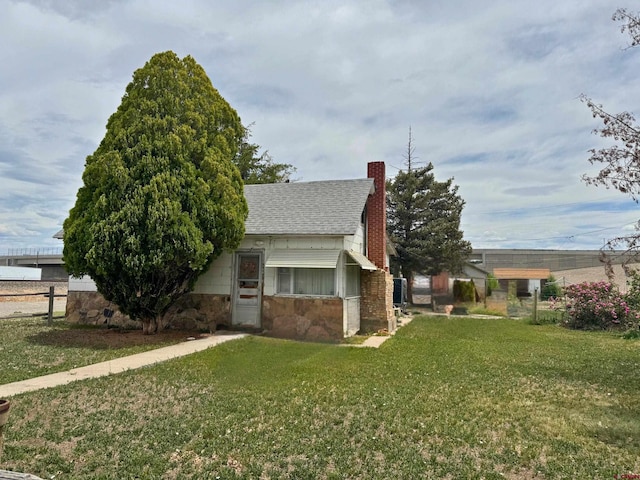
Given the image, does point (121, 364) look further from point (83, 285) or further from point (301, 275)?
point (83, 285)

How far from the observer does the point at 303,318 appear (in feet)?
39.9

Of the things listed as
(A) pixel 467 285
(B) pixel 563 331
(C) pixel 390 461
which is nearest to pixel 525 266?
(A) pixel 467 285

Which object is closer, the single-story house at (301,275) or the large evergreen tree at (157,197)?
the large evergreen tree at (157,197)

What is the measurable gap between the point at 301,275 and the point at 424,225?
598 inches

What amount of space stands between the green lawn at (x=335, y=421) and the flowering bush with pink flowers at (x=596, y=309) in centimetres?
752

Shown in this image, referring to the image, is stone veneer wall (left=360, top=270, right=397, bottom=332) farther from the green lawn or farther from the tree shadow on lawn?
the tree shadow on lawn

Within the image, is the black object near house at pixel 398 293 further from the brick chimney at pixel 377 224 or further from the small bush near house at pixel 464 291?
the small bush near house at pixel 464 291

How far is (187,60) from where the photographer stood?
11930 mm

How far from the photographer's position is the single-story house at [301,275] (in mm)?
12047

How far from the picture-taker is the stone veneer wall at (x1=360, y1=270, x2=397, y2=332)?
14.0 metres

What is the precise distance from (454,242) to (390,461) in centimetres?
2238

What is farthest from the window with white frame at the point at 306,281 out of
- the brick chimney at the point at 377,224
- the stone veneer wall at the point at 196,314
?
the brick chimney at the point at 377,224

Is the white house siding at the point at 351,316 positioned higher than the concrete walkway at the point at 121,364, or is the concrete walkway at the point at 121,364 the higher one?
the white house siding at the point at 351,316

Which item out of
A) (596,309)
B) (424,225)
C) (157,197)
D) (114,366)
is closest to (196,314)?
(157,197)
